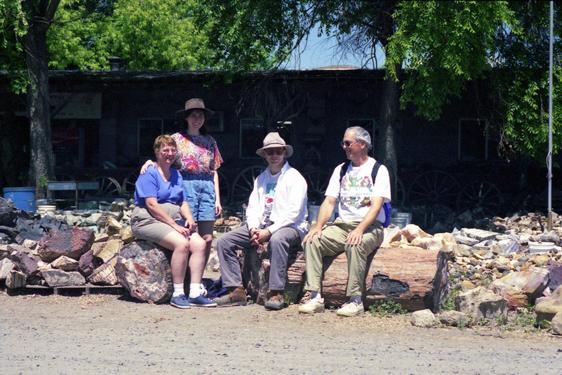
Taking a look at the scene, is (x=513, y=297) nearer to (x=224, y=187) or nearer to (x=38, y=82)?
(x=224, y=187)

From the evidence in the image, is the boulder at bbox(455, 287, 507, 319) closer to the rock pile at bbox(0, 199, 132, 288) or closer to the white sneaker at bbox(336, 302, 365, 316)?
the white sneaker at bbox(336, 302, 365, 316)

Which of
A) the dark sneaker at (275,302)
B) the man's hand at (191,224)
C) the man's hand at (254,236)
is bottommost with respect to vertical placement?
the dark sneaker at (275,302)

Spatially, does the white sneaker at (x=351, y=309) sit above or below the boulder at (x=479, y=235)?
below

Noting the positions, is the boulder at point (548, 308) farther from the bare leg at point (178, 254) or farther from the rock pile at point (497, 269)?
the bare leg at point (178, 254)

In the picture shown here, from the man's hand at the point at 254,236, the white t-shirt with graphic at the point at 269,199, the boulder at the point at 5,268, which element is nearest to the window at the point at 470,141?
the white t-shirt with graphic at the point at 269,199

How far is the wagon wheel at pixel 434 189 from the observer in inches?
719

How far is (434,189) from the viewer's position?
1838 centimetres

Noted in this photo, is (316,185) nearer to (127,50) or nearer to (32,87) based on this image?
(32,87)

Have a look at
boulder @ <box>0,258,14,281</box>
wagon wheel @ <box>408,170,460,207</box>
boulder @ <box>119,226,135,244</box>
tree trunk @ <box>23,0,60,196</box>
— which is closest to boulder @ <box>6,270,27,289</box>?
boulder @ <box>0,258,14,281</box>

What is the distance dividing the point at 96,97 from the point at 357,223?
570 inches

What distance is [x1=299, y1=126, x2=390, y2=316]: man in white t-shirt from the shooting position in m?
7.30

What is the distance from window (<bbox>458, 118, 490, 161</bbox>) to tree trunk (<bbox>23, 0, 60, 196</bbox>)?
30.4ft

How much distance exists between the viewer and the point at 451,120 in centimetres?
1955

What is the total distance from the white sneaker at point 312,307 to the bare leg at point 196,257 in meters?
1.08
